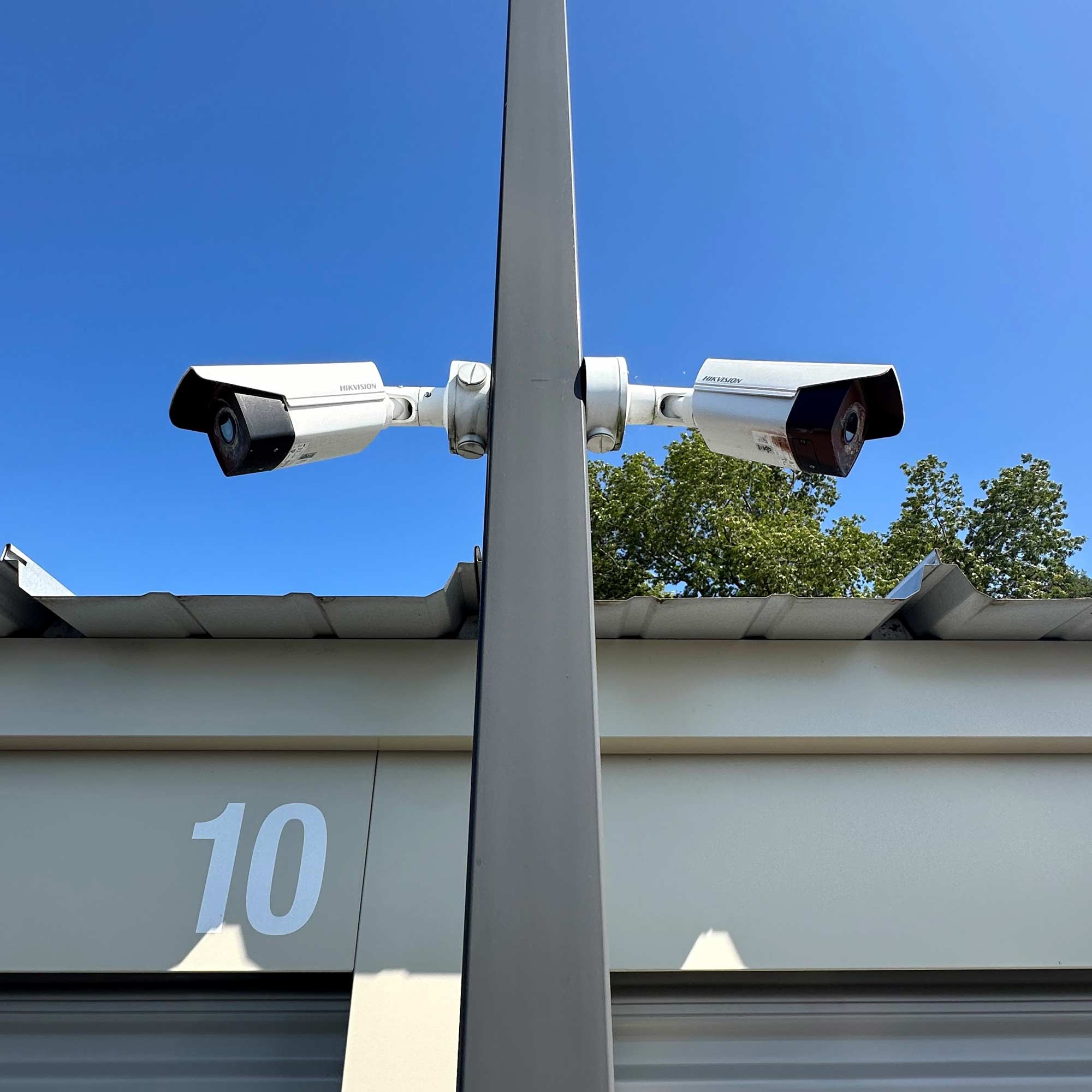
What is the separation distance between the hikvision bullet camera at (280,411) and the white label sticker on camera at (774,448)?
2.52 ft

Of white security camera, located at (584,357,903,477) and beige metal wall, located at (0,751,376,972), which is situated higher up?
white security camera, located at (584,357,903,477)

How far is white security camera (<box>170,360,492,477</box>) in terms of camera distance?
1463mm

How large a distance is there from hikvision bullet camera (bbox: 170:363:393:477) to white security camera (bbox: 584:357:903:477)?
1.63 feet

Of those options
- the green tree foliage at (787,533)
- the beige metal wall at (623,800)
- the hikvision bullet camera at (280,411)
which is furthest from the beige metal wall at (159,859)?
the green tree foliage at (787,533)


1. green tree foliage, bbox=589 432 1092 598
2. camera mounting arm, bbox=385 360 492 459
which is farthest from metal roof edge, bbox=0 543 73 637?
green tree foliage, bbox=589 432 1092 598

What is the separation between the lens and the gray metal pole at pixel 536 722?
0.83m

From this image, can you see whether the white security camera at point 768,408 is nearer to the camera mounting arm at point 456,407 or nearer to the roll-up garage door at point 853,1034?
the camera mounting arm at point 456,407

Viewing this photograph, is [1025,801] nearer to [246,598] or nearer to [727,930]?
[727,930]

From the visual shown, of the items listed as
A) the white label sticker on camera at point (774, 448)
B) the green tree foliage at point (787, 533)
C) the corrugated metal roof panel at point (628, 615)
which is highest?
the green tree foliage at point (787, 533)

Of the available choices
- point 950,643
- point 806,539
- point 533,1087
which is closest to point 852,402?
point 533,1087

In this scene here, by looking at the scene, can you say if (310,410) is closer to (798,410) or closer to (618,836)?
(798,410)

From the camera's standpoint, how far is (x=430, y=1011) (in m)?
2.28

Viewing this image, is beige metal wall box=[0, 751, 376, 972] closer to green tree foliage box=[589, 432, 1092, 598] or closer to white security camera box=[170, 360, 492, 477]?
white security camera box=[170, 360, 492, 477]

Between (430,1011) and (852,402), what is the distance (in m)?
2.02
